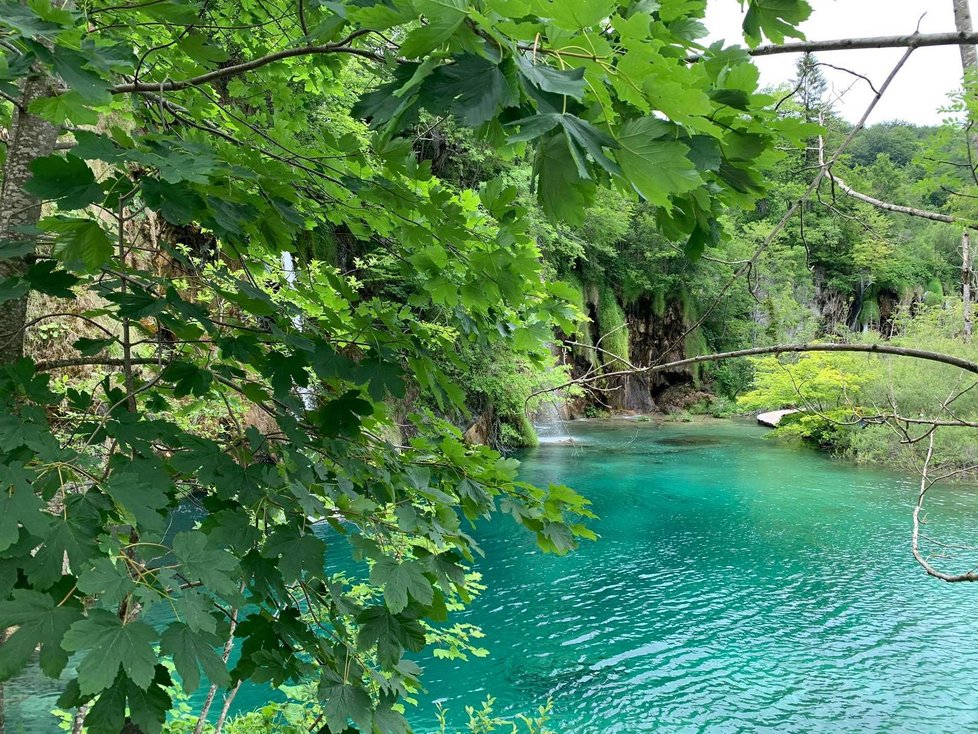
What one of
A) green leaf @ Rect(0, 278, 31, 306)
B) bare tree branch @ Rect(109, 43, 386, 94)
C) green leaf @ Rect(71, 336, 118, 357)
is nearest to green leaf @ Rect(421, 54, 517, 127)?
bare tree branch @ Rect(109, 43, 386, 94)

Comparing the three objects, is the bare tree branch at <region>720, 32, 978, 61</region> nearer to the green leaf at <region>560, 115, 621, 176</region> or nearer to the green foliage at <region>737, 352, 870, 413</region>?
the green leaf at <region>560, 115, 621, 176</region>

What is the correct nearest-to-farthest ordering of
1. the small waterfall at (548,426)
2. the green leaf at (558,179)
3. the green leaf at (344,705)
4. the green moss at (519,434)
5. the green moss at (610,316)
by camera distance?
the green leaf at (558,179) < the green leaf at (344,705) < the green moss at (519,434) < the small waterfall at (548,426) < the green moss at (610,316)

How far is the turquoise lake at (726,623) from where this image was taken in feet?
16.7

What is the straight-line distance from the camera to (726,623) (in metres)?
6.70

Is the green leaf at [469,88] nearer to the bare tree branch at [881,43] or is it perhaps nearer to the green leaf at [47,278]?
the bare tree branch at [881,43]

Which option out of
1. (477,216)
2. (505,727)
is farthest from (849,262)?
(477,216)

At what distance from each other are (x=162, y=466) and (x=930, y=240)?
1428 inches

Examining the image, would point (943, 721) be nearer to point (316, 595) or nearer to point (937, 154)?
point (937, 154)

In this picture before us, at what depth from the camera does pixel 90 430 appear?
4.55 feet

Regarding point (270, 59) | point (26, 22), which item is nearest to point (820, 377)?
point (270, 59)

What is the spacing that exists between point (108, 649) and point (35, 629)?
0.53ft

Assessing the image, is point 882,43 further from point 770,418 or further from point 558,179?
point 770,418

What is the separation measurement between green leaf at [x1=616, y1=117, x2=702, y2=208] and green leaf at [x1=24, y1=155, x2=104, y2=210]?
0.91 m

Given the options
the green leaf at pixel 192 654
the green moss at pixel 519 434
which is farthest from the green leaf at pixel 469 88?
the green moss at pixel 519 434
